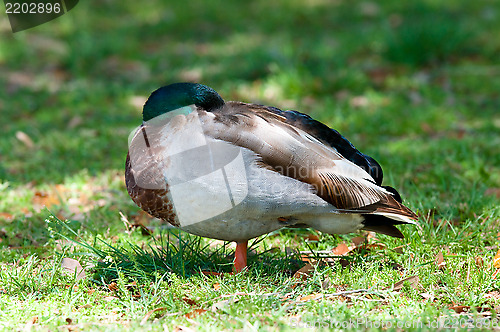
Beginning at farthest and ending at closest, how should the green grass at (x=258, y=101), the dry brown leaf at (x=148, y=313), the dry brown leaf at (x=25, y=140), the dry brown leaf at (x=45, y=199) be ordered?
the dry brown leaf at (x=25, y=140)
the dry brown leaf at (x=45, y=199)
the green grass at (x=258, y=101)
the dry brown leaf at (x=148, y=313)

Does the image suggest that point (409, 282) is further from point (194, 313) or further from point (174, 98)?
point (174, 98)

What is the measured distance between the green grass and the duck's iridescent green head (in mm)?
726

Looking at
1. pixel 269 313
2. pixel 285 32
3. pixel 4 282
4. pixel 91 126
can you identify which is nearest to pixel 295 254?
pixel 269 313

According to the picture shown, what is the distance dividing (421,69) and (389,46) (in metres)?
0.48

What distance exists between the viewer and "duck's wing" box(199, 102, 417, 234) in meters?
2.94

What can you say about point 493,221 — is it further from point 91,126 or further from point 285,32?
point 285,32

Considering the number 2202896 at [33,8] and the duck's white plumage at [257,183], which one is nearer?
→ the duck's white plumage at [257,183]

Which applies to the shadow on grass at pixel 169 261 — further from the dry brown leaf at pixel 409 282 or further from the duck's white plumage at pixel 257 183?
the dry brown leaf at pixel 409 282

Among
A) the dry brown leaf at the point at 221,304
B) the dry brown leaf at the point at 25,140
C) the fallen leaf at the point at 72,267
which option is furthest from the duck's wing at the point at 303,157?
the dry brown leaf at the point at 25,140

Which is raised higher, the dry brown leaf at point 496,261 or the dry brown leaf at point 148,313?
the dry brown leaf at point 148,313

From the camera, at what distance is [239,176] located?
2838mm

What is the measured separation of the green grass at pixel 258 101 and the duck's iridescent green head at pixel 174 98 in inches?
28.6

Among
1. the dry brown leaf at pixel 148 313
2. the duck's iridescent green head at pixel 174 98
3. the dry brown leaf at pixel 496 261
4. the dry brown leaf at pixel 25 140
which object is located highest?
the duck's iridescent green head at pixel 174 98

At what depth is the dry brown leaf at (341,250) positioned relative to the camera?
356 cm
